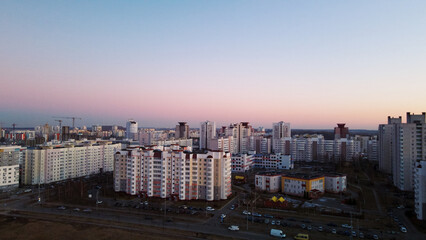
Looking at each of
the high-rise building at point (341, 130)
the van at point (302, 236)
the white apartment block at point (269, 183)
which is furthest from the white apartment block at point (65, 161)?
the high-rise building at point (341, 130)

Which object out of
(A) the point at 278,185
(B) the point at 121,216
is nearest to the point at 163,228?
(B) the point at 121,216

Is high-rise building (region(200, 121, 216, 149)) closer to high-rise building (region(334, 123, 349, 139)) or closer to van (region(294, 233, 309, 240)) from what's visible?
high-rise building (region(334, 123, 349, 139))

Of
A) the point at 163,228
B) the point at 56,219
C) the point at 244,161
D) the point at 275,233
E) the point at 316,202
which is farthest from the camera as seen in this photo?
the point at 244,161

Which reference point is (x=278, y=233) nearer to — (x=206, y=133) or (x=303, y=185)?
(x=303, y=185)

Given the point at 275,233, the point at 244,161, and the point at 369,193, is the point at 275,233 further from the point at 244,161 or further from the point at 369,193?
the point at 244,161

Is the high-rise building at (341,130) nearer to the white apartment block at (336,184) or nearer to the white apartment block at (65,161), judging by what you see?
the white apartment block at (336,184)

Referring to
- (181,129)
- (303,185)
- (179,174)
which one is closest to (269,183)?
(303,185)

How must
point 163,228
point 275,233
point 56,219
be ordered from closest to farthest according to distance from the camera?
point 275,233 → point 163,228 → point 56,219
